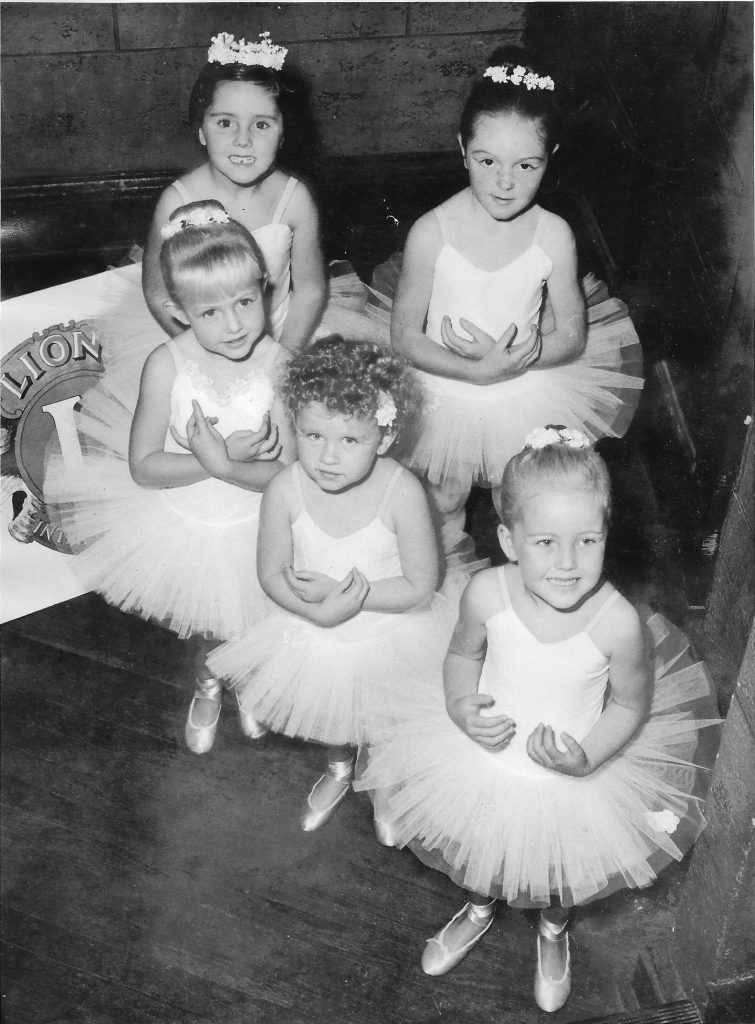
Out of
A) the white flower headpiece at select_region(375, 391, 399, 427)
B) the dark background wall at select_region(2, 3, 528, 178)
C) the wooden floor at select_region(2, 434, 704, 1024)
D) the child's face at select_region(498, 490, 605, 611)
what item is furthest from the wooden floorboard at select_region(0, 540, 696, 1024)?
the dark background wall at select_region(2, 3, 528, 178)

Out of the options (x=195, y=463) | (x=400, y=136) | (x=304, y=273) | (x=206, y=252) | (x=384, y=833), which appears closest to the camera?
(x=206, y=252)

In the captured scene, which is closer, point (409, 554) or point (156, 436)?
point (409, 554)

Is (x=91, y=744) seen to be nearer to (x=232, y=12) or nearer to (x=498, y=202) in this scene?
(x=498, y=202)

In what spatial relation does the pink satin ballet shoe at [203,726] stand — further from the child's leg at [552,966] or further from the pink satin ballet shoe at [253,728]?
the child's leg at [552,966]

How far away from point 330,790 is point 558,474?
991 mm

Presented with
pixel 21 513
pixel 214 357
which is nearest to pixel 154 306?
pixel 214 357

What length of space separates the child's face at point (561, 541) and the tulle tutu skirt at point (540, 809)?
13.7 inches

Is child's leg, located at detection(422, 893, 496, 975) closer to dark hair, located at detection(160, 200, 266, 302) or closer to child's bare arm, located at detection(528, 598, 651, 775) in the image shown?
child's bare arm, located at detection(528, 598, 651, 775)

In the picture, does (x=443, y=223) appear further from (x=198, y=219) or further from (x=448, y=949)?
(x=448, y=949)

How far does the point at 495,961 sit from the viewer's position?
2.13 m

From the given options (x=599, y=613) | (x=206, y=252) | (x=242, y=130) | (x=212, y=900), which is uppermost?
(x=242, y=130)

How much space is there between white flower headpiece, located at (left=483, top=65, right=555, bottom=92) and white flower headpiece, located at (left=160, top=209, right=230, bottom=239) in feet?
1.83

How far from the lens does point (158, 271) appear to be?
2363 mm

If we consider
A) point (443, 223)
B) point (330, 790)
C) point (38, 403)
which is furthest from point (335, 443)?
point (38, 403)
